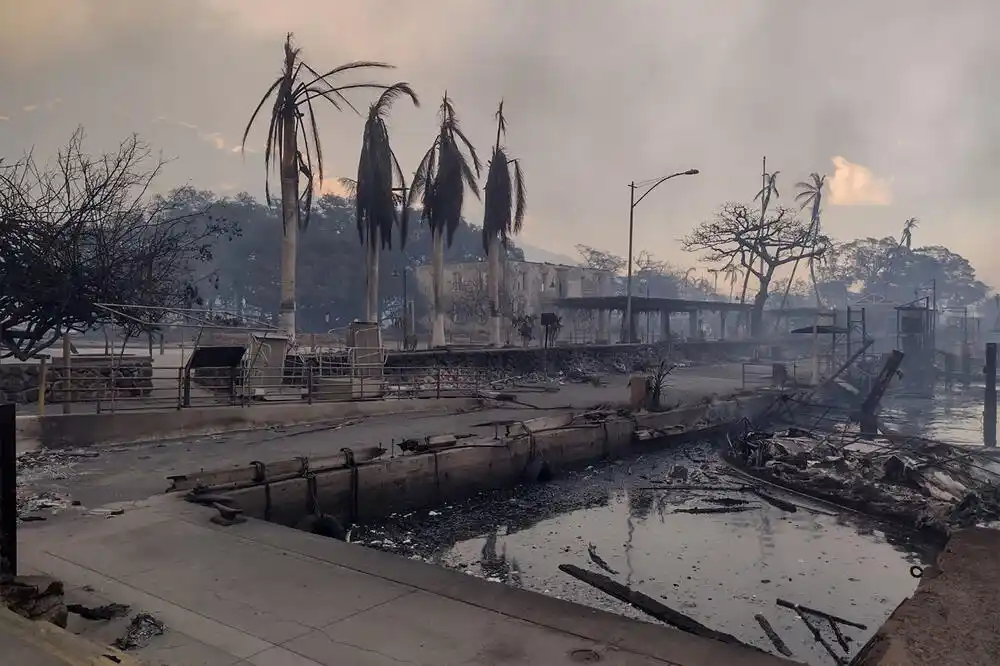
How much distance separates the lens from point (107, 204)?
1689 centimetres

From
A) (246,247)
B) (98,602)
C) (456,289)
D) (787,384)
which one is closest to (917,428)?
(787,384)

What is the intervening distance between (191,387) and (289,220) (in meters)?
7.91

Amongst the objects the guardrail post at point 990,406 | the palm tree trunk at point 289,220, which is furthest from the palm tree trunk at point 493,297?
the guardrail post at point 990,406

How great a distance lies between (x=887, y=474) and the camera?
14.8 m

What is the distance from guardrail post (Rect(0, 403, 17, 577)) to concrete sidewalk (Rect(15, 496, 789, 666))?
1.87 feet

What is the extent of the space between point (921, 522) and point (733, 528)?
3.28m

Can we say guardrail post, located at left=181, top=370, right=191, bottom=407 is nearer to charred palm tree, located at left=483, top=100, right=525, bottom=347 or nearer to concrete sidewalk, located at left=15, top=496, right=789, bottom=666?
concrete sidewalk, located at left=15, top=496, right=789, bottom=666

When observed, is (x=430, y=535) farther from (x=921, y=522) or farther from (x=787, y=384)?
(x=787, y=384)

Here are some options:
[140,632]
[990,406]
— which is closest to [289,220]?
[140,632]

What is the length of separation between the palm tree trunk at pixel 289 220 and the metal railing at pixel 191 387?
8.91ft

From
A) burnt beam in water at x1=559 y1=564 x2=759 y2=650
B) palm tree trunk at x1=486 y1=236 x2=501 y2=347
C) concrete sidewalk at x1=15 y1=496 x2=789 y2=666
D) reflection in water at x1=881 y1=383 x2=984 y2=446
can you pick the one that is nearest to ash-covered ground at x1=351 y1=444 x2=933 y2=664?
burnt beam in water at x1=559 y1=564 x2=759 y2=650

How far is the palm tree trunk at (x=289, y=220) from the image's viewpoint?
22.0 m

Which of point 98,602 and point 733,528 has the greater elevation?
point 98,602

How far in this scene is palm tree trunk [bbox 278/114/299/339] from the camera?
22000mm
